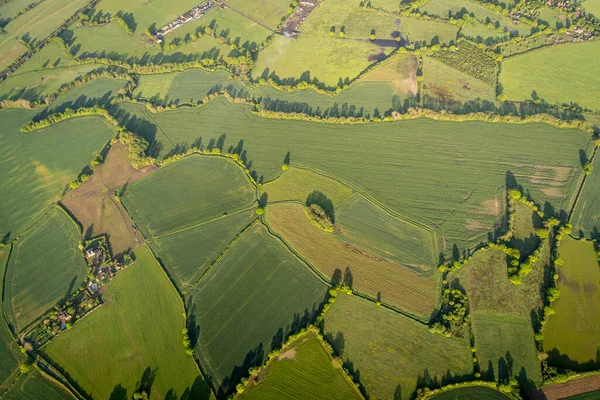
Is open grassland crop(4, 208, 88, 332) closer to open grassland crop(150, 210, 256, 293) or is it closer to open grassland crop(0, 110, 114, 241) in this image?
open grassland crop(0, 110, 114, 241)

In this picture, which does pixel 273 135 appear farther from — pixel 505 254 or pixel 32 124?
pixel 32 124

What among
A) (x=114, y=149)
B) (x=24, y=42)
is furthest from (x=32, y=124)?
(x=24, y=42)

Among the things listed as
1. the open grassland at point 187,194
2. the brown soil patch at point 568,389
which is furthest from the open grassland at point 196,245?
the brown soil patch at point 568,389

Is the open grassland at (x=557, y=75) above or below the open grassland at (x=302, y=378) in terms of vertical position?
above

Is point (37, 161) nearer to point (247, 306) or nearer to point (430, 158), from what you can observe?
point (247, 306)

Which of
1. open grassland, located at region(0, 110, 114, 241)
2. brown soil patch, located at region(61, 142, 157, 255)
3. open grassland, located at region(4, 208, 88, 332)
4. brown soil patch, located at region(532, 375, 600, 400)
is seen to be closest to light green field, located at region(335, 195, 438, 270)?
brown soil patch, located at region(532, 375, 600, 400)

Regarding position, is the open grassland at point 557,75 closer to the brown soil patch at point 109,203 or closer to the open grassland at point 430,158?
the open grassland at point 430,158
